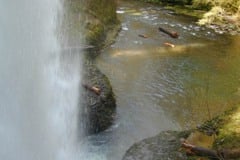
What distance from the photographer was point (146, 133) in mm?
6848

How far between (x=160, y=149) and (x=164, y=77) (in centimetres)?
412

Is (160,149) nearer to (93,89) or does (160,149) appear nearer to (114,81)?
(93,89)

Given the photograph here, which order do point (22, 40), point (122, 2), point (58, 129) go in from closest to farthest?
point (22, 40), point (58, 129), point (122, 2)

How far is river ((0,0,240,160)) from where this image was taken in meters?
4.56

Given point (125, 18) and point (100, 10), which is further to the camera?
point (125, 18)

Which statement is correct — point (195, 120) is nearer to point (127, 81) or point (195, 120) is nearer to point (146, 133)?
point (146, 133)

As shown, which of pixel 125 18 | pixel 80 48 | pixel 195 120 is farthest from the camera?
pixel 125 18

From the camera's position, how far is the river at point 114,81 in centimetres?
456

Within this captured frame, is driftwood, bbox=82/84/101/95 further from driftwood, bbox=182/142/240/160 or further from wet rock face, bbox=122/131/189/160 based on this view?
driftwood, bbox=182/142/240/160

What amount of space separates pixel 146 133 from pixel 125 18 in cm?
777

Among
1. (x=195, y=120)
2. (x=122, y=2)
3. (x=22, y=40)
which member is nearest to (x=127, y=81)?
(x=195, y=120)

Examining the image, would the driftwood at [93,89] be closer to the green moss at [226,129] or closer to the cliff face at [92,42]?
the cliff face at [92,42]

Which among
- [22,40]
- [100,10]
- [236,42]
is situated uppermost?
[22,40]

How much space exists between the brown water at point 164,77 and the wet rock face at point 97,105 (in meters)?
0.18
